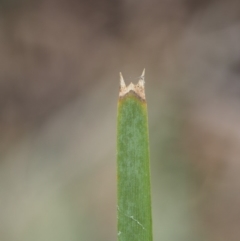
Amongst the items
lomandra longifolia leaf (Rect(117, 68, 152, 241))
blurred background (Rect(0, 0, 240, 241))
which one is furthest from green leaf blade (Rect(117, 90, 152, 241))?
blurred background (Rect(0, 0, 240, 241))

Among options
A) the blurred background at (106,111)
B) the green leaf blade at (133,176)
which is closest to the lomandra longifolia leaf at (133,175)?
the green leaf blade at (133,176)

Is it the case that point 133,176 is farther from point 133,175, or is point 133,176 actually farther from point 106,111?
point 106,111

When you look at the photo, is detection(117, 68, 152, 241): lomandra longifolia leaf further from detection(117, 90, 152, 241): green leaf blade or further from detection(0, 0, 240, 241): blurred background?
detection(0, 0, 240, 241): blurred background

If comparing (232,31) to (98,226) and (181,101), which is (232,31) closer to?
(181,101)

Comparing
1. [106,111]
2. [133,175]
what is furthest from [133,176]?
[106,111]

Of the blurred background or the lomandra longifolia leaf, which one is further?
the blurred background

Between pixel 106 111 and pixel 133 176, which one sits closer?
pixel 133 176

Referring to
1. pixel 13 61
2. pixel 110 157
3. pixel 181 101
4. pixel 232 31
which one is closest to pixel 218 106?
pixel 181 101
